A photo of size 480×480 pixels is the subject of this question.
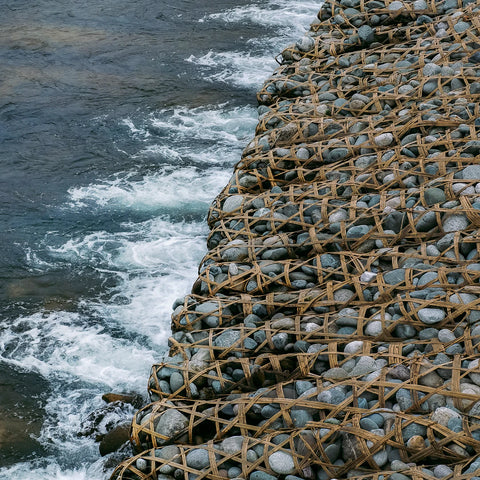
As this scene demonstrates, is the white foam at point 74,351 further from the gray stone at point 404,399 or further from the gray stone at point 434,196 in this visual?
the gray stone at point 434,196

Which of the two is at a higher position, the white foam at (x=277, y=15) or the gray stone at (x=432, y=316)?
the white foam at (x=277, y=15)

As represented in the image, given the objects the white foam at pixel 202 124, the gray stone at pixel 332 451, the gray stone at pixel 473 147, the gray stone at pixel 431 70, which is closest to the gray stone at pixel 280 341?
the gray stone at pixel 332 451

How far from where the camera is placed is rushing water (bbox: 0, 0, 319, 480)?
5520 mm

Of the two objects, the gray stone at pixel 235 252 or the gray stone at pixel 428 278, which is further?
the gray stone at pixel 235 252

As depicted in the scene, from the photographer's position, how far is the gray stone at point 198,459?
3920mm

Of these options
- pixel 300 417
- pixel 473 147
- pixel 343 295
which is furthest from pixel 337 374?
Result: pixel 473 147

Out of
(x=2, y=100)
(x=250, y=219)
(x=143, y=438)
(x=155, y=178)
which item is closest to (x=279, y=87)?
(x=155, y=178)

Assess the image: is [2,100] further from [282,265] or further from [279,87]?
[282,265]

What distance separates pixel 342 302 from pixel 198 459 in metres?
1.39

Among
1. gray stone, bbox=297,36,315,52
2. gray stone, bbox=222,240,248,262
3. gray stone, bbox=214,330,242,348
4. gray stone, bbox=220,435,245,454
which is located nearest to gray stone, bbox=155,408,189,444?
gray stone, bbox=220,435,245,454

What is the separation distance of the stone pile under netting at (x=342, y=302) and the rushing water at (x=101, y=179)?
85 centimetres

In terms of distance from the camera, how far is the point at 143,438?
4.34 metres

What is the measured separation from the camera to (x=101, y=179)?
8.20 meters

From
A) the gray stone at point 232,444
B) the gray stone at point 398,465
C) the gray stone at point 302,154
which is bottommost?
the gray stone at point 232,444
